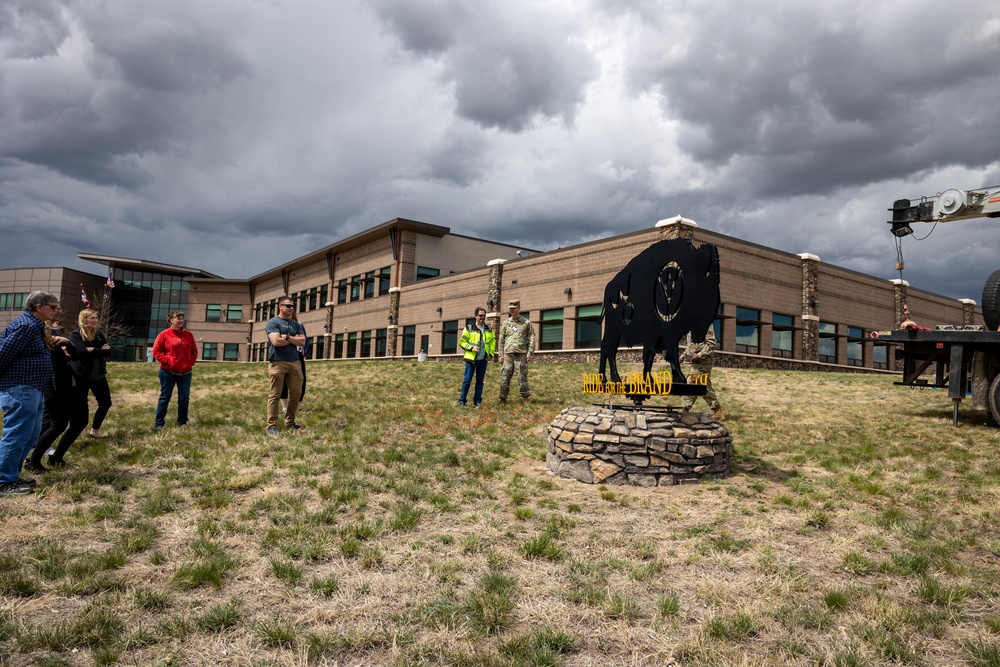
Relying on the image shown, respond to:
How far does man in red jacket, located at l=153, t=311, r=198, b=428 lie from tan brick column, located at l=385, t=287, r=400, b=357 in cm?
3252

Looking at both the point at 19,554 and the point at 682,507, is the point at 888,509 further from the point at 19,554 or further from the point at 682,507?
the point at 19,554

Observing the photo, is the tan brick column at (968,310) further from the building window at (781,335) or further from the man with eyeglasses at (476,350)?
the man with eyeglasses at (476,350)

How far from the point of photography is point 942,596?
4.45 metres

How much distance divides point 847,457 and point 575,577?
6445mm

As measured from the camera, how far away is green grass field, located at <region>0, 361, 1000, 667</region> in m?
3.68

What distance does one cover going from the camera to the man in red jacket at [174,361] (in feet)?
33.7

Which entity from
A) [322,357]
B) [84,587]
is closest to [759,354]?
[84,587]

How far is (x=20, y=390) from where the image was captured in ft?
20.4

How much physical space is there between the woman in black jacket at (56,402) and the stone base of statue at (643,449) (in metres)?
6.31

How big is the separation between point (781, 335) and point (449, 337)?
19.8 metres

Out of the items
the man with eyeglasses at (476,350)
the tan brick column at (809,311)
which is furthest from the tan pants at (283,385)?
the tan brick column at (809,311)

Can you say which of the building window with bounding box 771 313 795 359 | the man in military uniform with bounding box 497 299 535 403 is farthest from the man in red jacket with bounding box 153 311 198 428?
the building window with bounding box 771 313 795 359

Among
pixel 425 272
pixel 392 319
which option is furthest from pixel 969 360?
pixel 392 319

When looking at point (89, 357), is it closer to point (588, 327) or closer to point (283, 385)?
point (283, 385)
